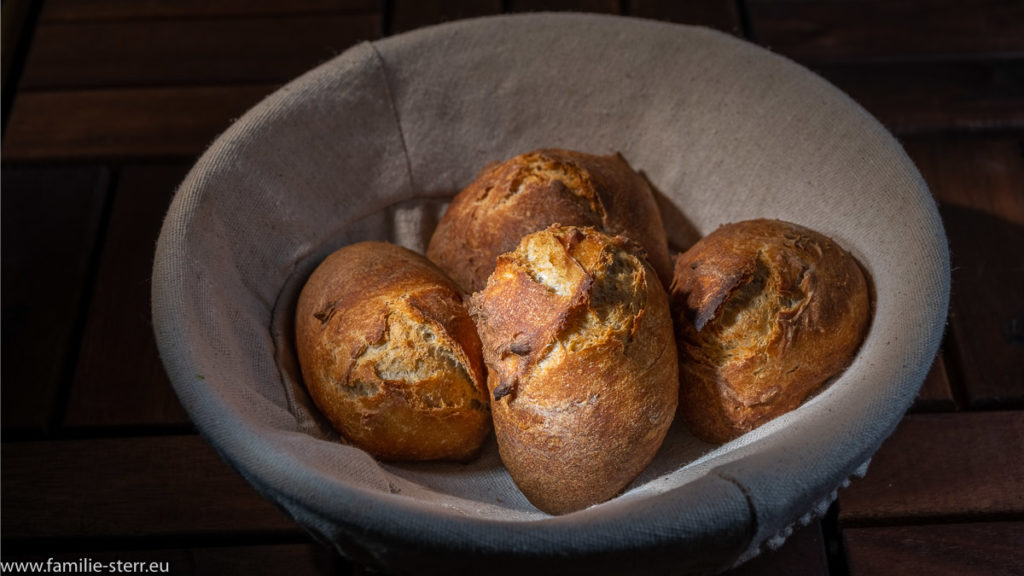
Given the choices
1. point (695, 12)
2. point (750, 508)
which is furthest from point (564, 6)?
point (750, 508)

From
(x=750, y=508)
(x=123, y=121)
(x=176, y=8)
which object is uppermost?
(x=176, y=8)

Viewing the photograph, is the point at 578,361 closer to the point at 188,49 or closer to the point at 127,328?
the point at 127,328

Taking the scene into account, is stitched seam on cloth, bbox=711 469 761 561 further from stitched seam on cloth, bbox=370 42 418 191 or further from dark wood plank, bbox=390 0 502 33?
dark wood plank, bbox=390 0 502 33

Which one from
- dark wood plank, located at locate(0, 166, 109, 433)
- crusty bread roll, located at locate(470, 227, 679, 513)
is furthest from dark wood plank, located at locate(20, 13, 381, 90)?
crusty bread roll, located at locate(470, 227, 679, 513)

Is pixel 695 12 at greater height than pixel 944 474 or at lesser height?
greater

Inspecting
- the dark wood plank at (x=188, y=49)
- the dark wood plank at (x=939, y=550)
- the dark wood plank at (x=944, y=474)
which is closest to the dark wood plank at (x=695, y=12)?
the dark wood plank at (x=188, y=49)

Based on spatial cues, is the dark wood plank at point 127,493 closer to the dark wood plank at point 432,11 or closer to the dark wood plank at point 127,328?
the dark wood plank at point 127,328

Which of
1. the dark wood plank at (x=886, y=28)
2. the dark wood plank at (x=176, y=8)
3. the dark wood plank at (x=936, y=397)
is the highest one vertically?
the dark wood plank at (x=176, y=8)
